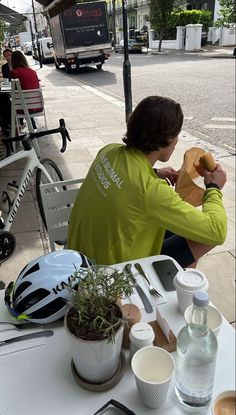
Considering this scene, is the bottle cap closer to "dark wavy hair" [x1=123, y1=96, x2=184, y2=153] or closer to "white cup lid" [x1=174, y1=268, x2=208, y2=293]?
"white cup lid" [x1=174, y1=268, x2=208, y2=293]

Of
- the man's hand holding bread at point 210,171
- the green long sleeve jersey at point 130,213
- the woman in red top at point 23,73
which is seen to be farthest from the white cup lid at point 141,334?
the woman in red top at point 23,73

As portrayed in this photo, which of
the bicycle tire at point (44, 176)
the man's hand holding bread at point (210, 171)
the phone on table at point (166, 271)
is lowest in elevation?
the bicycle tire at point (44, 176)

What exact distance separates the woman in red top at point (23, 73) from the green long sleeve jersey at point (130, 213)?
4724 mm

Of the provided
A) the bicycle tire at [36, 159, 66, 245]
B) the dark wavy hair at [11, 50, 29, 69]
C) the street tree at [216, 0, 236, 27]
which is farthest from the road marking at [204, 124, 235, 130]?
the street tree at [216, 0, 236, 27]

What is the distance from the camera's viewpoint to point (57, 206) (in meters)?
2.39

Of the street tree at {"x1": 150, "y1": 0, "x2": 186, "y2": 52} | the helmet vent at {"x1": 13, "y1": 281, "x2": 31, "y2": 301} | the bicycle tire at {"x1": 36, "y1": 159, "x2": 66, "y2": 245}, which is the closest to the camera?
the helmet vent at {"x1": 13, "y1": 281, "x2": 31, "y2": 301}

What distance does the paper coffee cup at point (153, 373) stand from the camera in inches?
37.6

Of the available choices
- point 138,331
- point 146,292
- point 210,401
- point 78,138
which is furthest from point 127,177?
point 78,138

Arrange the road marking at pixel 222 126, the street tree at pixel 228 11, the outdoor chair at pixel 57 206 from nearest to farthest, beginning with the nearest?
the outdoor chair at pixel 57 206, the road marking at pixel 222 126, the street tree at pixel 228 11

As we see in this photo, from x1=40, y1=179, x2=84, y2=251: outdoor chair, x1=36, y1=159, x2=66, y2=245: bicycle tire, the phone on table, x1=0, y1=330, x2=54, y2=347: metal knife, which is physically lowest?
x1=36, y1=159, x2=66, y2=245: bicycle tire

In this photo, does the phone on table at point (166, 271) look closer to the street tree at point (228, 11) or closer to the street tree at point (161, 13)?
the street tree at point (228, 11)

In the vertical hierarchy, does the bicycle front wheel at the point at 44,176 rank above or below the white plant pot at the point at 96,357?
below

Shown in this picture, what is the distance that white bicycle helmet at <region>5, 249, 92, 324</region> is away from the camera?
123 centimetres

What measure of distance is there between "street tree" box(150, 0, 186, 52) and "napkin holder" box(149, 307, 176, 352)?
101 feet
